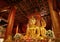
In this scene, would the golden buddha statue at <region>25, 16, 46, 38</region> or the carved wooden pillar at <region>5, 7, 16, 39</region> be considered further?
the carved wooden pillar at <region>5, 7, 16, 39</region>

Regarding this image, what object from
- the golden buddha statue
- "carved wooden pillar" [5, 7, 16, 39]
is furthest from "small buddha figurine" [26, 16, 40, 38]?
"carved wooden pillar" [5, 7, 16, 39]

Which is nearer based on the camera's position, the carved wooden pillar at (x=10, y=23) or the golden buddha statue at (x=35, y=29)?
the golden buddha statue at (x=35, y=29)

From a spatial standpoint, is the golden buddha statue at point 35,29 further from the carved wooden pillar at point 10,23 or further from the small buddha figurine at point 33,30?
the carved wooden pillar at point 10,23

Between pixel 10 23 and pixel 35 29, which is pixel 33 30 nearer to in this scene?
pixel 35 29

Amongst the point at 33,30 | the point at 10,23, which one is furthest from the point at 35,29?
the point at 10,23

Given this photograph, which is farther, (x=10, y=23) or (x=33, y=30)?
(x=10, y=23)

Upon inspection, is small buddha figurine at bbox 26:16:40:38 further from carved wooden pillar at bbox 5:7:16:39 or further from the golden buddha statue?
carved wooden pillar at bbox 5:7:16:39

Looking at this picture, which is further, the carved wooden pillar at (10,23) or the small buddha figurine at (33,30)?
the carved wooden pillar at (10,23)

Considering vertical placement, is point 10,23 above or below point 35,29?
above

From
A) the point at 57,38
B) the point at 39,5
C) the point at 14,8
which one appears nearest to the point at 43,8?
the point at 39,5

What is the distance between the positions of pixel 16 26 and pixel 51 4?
5.02 meters

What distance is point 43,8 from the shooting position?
16.6 ft

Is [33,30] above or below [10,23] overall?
below

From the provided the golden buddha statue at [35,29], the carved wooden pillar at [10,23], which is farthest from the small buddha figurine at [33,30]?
the carved wooden pillar at [10,23]
